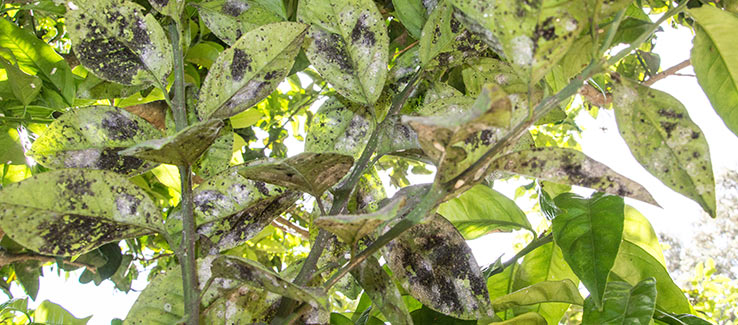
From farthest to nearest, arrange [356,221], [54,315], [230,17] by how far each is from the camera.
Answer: [54,315]
[230,17]
[356,221]

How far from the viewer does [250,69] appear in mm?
304

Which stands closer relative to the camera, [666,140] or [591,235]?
[666,140]

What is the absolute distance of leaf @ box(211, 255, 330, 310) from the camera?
21 cm

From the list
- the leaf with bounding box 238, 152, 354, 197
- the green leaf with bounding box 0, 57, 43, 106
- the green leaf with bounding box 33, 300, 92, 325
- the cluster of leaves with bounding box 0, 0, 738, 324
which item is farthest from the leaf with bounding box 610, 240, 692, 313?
the green leaf with bounding box 0, 57, 43, 106

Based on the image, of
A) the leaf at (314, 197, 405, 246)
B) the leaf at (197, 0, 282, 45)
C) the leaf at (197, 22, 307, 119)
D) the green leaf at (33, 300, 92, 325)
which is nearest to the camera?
the leaf at (314, 197, 405, 246)

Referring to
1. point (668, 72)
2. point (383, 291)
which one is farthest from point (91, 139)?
point (668, 72)

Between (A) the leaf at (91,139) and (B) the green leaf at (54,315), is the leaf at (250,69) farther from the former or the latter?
(B) the green leaf at (54,315)

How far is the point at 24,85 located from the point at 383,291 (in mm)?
498

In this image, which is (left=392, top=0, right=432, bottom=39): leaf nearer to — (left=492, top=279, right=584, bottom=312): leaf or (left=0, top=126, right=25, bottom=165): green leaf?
(left=492, top=279, right=584, bottom=312): leaf

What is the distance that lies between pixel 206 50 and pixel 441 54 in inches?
13.5

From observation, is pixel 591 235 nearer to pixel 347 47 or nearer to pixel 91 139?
pixel 347 47

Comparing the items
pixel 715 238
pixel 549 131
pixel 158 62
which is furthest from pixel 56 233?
pixel 715 238

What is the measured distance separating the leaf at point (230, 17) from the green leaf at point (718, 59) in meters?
0.28

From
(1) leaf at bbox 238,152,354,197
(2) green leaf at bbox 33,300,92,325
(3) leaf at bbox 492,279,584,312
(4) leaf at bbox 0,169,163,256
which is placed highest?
(2) green leaf at bbox 33,300,92,325
